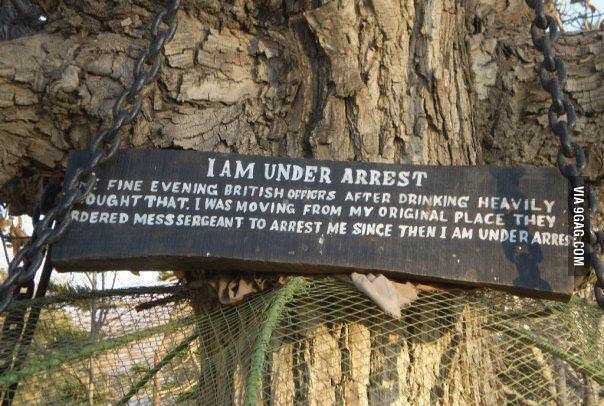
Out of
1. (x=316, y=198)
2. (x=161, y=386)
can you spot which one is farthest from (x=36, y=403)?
(x=316, y=198)

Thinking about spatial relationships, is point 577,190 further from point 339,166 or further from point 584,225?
point 339,166

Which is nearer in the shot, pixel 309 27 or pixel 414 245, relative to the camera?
pixel 414 245

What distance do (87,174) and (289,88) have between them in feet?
1.41

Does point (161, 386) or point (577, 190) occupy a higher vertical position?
point (577, 190)

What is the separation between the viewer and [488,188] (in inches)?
52.2

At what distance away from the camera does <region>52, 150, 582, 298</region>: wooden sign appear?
50.5 inches

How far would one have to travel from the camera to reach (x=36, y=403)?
1.32 meters

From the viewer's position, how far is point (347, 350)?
1273mm

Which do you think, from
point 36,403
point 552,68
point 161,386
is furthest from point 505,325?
point 36,403

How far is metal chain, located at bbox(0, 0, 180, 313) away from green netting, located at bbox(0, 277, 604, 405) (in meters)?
0.15

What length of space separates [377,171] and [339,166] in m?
0.07

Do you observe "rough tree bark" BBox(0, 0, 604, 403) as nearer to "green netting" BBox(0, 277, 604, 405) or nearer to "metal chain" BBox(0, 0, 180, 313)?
"metal chain" BBox(0, 0, 180, 313)

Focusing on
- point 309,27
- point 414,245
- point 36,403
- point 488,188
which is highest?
point 309,27

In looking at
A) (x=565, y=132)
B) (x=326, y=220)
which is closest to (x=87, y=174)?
(x=326, y=220)
